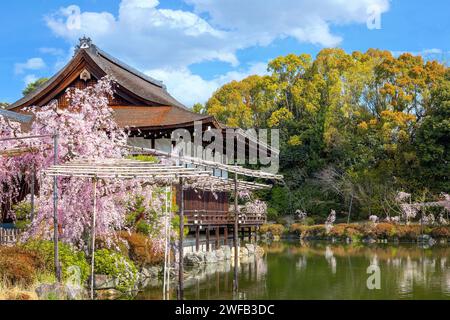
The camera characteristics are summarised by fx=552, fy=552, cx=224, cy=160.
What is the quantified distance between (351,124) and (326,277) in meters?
25.8

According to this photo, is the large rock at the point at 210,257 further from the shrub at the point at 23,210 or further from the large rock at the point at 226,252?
the shrub at the point at 23,210

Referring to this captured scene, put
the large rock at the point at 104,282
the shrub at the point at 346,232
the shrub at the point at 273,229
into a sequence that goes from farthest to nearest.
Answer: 1. the shrub at the point at 273,229
2. the shrub at the point at 346,232
3. the large rock at the point at 104,282

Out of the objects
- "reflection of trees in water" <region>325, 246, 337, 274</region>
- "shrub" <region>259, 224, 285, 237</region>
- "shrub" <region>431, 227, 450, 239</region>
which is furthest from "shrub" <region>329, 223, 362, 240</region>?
"reflection of trees in water" <region>325, 246, 337, 274</region>

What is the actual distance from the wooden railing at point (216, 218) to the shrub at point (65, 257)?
668 centimetres

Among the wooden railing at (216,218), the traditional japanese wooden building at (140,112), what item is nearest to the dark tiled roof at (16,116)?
the traditional japanese wooden building at (140,112)

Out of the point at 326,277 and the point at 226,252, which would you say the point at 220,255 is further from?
the point at 326,277

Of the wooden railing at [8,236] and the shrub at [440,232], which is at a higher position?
the wooden railing at [8,236]

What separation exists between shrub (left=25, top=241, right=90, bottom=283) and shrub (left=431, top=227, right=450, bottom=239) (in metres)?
23.5

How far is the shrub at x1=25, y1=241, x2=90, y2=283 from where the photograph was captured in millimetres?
12591

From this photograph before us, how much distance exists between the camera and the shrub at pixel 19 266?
11070 mm

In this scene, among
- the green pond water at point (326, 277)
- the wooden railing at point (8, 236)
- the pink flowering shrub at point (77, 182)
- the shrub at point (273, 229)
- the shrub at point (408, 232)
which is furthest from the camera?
the shrub at point (273, 229)

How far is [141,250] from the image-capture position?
52.3 ft
